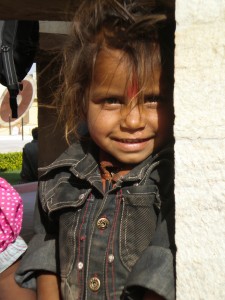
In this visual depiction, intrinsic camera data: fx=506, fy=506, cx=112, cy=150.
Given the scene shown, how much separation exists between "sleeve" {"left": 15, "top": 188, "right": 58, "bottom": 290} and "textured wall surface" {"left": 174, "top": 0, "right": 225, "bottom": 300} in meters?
0.64

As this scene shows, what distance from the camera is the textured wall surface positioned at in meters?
1.36

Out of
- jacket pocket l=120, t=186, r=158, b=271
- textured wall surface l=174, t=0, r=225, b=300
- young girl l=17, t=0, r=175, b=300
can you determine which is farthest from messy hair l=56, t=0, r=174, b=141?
jacket pocket l=120, t=186, r=158, b=271

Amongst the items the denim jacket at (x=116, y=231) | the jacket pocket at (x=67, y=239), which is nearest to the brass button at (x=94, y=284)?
the denim jacket at (x=116, y=231)

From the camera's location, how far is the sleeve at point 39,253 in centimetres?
191

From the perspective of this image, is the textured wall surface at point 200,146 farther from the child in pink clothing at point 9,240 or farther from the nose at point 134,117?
the child in pink clothing at point 9,240

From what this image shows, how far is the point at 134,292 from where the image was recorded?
1556 millimetres

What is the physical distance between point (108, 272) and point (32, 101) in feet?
86.4

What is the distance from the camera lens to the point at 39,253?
1.92 m

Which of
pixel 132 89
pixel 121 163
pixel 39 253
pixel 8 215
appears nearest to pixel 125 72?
pixel 132 89

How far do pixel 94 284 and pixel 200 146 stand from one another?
59cm

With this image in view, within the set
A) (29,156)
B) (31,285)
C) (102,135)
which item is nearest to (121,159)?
(102,135)

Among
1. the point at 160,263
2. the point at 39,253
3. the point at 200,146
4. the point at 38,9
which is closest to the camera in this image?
the point at 200,146

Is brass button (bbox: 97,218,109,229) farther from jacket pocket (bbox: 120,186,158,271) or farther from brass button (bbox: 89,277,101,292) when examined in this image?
brass button (bbox: 89,277,101,292)

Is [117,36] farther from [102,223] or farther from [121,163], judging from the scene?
[102,223]
